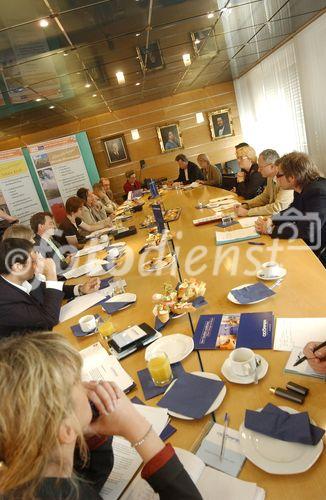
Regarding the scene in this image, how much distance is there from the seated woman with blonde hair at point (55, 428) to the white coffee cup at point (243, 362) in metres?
0.45

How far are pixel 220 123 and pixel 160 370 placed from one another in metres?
9.24

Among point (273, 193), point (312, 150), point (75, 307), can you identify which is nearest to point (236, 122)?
Answer: point (312, 150)

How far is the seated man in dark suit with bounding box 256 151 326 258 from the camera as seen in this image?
7.95 feet

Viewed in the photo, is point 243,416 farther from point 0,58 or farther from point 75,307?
point 0,58

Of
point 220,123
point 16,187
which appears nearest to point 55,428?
point 16,187

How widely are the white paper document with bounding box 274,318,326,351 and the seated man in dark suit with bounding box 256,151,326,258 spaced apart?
114 cm

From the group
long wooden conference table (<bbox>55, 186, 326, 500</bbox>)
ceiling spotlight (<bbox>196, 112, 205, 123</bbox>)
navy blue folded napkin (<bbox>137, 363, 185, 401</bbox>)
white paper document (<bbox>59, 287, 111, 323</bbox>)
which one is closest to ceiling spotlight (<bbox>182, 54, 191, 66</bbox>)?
long wooden conference table (<bbox>55, 186, 326, 500</bbox>)

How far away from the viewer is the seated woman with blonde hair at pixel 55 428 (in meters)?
0.70

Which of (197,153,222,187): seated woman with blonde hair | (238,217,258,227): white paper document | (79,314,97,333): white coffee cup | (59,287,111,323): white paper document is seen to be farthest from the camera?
(197,153,222,187): seated woman with blonde hair

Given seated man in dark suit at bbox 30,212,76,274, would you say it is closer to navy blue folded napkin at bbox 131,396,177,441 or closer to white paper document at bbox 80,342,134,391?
white paper document at bbox 80,342,134,391

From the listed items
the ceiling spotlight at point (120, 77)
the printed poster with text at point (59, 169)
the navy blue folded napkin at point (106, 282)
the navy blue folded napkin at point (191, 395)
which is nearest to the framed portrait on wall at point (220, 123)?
the printed poster with text at point (59, 169)

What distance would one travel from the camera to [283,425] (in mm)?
986

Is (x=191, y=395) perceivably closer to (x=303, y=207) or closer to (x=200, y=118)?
(x=303, y=207)

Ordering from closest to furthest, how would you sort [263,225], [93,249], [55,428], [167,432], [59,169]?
[55,428] → [167,432] → [263,225] → [93,249] → [59,169]
